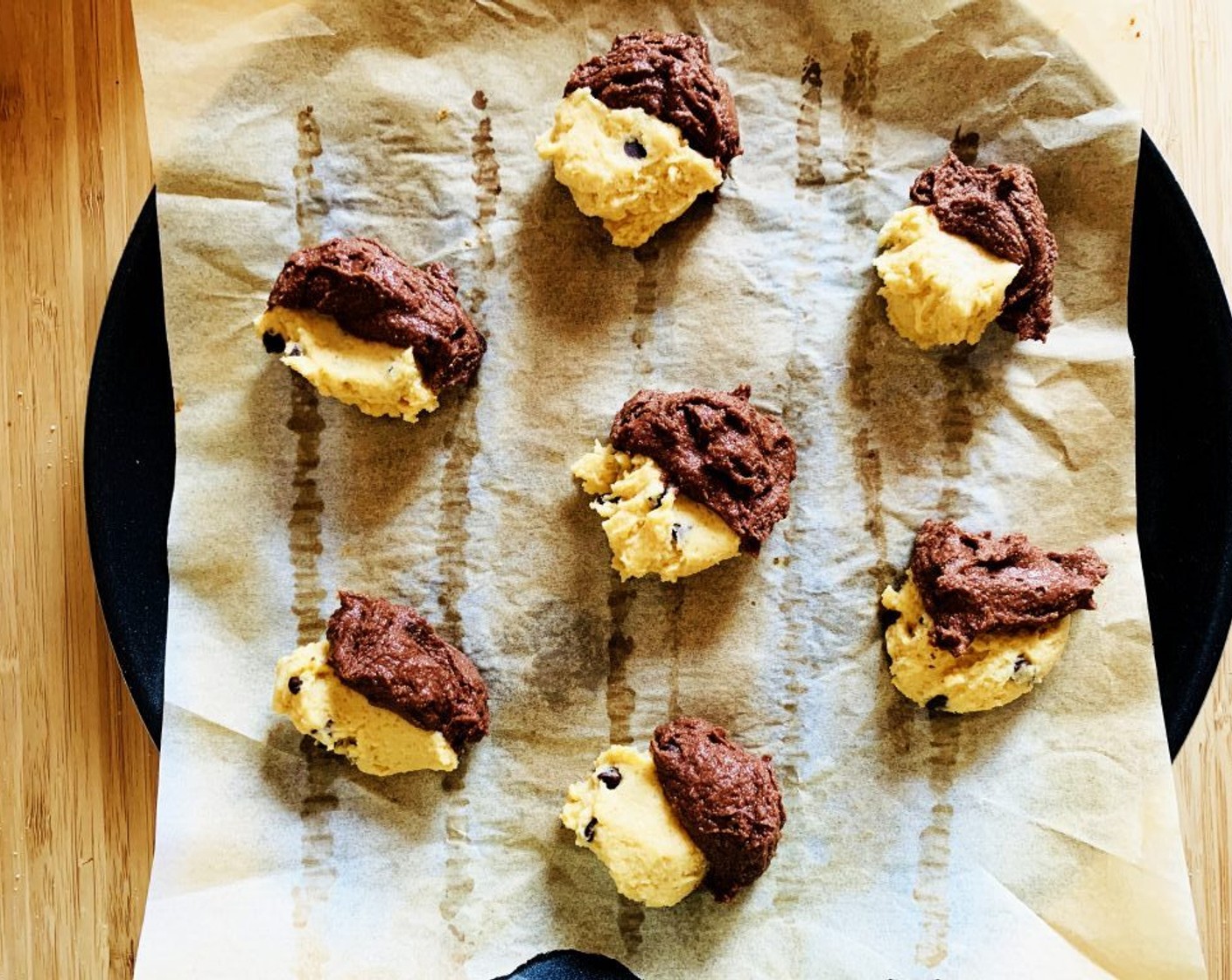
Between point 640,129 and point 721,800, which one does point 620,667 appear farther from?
point 640,129

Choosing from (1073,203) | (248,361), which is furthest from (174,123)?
(1073,203)

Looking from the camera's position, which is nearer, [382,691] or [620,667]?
[382,691]

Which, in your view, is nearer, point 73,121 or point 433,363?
point 433,363

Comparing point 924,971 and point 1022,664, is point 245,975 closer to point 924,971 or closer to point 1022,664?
point 924,971

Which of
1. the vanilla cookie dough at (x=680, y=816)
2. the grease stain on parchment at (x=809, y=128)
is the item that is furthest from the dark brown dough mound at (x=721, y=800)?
the grease stain on parchment at (x=809, y=128)

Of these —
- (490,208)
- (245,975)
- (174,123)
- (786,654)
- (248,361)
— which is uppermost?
(174,123)

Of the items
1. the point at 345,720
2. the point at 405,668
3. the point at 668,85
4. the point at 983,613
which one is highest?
the point at 668,85

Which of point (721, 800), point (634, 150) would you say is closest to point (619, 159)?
point (634, 150)
